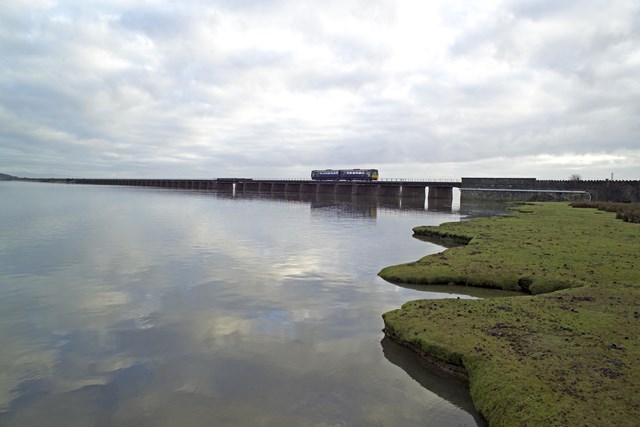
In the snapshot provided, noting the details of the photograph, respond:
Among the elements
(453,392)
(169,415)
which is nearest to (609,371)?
(453,392)

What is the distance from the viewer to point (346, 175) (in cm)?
14638

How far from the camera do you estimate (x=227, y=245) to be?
101 feet

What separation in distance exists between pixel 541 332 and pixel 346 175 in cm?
13648

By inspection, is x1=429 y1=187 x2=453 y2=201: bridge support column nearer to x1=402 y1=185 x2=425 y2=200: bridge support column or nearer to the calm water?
x1=402 y1=185 x2=425 y2=200: bridge support column

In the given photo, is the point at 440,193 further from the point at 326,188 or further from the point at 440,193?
the point at 326,188

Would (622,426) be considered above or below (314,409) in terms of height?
above

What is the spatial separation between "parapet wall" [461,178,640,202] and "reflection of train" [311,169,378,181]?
30850 millimetres

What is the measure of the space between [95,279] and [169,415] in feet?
44.1

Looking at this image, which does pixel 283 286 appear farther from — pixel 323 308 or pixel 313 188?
pixel 313 188

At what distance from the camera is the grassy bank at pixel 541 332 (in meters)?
7.67

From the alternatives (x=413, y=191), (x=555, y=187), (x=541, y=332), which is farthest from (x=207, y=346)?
(x=413, y=191)

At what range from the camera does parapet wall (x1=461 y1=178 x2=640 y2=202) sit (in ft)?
312

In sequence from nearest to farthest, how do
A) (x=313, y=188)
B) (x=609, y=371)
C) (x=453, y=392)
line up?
(x=609, y=371) → (x=453, y=392) → (x=313, y=188)

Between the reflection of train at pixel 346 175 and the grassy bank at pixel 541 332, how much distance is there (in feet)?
394
